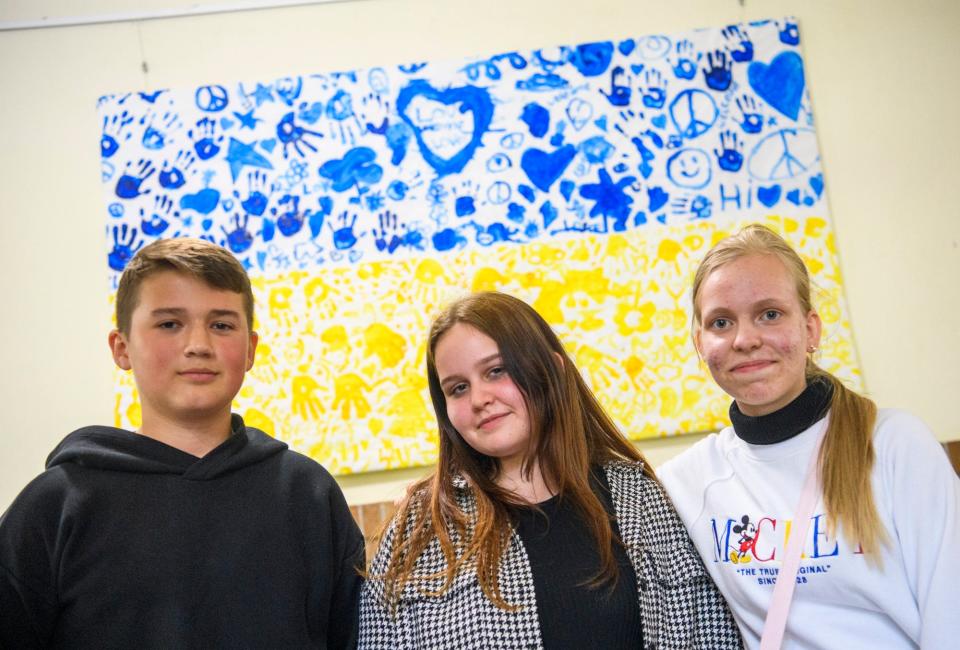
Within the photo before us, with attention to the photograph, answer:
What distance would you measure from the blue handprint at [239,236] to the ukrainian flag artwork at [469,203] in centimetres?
1

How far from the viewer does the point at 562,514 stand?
155 centimetres

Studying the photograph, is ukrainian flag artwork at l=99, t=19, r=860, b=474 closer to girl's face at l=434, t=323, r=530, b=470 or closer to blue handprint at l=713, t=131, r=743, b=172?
blue handprint at l=713, t=131, r=743, b=172

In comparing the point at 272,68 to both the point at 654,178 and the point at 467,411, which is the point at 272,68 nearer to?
the point at 654,178

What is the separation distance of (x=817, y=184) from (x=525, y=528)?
1.99 m

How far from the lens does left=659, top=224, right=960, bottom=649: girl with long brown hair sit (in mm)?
1296

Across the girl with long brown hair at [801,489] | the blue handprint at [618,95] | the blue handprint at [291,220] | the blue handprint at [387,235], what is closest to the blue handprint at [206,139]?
the blue handprint at [291,220]

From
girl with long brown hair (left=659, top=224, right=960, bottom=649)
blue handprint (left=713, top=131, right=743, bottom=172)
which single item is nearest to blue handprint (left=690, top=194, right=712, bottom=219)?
blue handprint (left=713, top=131, right=743, bottom=172)

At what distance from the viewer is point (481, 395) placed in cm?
154

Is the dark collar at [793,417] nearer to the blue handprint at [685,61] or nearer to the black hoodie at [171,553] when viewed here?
the black hoodie at [171,553]

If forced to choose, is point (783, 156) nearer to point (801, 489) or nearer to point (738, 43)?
point (738, 43)

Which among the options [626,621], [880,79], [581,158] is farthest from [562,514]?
[880,79]

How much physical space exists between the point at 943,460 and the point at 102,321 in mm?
2569

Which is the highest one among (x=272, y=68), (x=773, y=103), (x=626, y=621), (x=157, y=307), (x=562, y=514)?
(x=272, y=68)

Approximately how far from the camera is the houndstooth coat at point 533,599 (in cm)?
142
